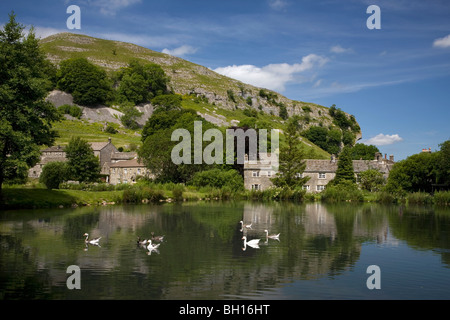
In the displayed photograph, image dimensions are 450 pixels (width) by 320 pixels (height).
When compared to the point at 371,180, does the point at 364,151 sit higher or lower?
higher

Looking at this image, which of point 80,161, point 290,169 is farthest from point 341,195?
point 80,161

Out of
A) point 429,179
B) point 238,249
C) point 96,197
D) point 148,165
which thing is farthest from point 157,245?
point 429,179

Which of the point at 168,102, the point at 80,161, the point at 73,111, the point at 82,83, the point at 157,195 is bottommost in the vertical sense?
the point at 157,195

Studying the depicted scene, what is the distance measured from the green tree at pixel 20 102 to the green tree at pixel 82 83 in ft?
363

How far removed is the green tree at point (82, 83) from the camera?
5807 inches

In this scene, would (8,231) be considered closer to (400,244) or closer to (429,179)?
(400,244)

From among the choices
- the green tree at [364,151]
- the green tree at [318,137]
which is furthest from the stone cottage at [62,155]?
the green tree at [318,137]

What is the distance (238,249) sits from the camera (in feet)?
72.7

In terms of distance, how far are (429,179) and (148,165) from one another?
150 feet

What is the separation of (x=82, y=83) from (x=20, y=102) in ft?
382

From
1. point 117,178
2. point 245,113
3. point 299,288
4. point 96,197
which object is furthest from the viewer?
point 245,113

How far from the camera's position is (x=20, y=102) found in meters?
38.2

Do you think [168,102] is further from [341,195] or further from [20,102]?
[20,102]

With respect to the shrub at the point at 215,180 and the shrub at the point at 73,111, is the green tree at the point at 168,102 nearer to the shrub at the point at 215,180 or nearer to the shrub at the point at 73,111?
the shrub at the point at 73,111
